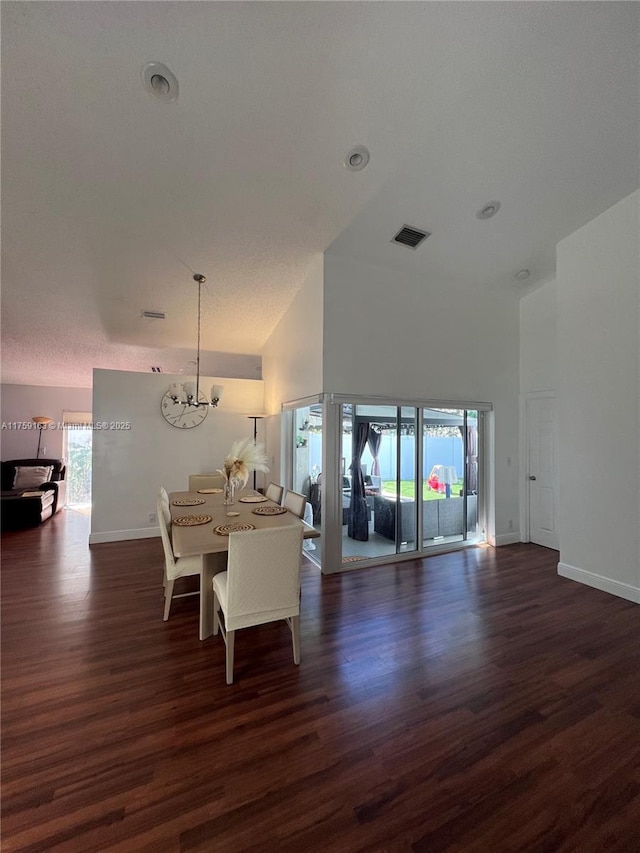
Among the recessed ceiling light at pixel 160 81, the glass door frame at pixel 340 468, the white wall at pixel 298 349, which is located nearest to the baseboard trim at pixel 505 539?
the glass door frame at pixel 340 468

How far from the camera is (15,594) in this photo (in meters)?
3.28

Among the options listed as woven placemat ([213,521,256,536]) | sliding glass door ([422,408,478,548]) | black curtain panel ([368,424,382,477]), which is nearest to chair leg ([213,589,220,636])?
woven placemat ([213,521,256,536])

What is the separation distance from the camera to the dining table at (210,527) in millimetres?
2377

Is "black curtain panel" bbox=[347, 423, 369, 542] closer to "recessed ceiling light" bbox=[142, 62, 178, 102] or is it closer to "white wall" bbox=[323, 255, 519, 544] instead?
"white wall" bbox=[323, 255, 519, 544]

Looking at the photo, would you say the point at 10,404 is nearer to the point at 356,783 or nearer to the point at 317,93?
the point at 317,93

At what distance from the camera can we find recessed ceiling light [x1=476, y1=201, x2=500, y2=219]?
3415 millimetres

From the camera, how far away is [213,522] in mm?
2906

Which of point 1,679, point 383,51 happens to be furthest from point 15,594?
point 383,51

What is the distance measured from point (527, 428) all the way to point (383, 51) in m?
4.72

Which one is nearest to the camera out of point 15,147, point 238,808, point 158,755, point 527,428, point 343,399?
point 238,808

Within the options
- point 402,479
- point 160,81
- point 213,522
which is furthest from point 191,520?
point 160,81

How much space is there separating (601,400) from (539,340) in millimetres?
1726

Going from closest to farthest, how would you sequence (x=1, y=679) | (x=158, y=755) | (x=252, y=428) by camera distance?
1. (x=158, y=755)
2. (x=1, y=679)
3. (x=252, y=428)

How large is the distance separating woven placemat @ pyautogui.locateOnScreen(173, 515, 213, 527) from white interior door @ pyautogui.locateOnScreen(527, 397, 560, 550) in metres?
4.61
